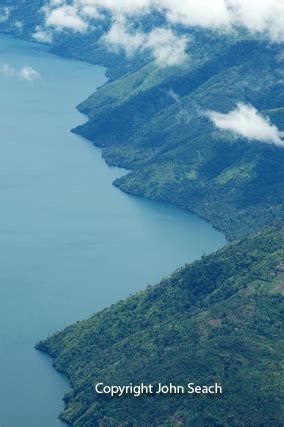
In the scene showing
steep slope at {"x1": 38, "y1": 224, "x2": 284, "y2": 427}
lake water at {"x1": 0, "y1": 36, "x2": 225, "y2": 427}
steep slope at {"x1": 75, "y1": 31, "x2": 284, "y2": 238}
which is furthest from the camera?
steep slope at {"x1": 75, "y1": 31, "x2": 284, "y2": 238}

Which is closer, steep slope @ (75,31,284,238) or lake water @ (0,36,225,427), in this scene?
lake water @ (0,36,225,427)

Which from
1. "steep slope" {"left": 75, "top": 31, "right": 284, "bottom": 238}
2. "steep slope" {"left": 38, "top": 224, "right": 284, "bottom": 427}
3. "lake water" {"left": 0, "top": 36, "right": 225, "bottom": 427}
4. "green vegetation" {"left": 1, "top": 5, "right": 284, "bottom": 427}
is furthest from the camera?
"steep slope" {"left": 75, "top": 31, "right": 284, "bottom": 238}

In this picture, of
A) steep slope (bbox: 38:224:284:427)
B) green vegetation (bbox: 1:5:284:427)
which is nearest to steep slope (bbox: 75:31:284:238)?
green vegetation (bbox: 1:5:284:427)

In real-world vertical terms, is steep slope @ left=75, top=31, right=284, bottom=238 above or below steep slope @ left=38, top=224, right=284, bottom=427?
above

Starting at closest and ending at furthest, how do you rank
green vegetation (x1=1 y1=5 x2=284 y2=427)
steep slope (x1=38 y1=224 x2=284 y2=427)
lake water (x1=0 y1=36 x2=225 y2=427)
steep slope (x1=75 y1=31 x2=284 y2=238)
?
steep slope (x1=38 y1=224 x2=284 y2=427) < green vegetation (x1=1 y1=5 x2=284 y2=427) < lake water (x1=0 y1=36 x2=225 y2=427) < steep slope (x1=75 y1=31 x2=284 y2=238)

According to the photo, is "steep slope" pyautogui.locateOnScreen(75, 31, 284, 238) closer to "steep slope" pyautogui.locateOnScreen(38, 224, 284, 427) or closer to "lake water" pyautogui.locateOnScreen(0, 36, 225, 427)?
"lake water" pyautogui.locateOnScreen(0, 36, 225, 427)
